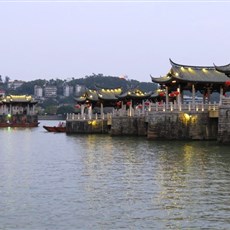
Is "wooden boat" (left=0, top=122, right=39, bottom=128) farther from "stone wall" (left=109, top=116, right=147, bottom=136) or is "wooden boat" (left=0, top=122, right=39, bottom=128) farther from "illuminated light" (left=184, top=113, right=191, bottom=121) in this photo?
"illuminated light" (left=184, top=113, right=191, bottom=121)

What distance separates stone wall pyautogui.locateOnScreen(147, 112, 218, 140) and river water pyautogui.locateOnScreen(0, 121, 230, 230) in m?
15.9

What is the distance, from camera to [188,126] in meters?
56.3

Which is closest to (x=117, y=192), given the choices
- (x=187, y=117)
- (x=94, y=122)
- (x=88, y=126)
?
(x=187, y=117)

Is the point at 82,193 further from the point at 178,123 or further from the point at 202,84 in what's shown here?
the point at 202,84

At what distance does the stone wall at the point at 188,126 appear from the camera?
55938 millimetres

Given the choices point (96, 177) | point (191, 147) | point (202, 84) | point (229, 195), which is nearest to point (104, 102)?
point (202, 84)

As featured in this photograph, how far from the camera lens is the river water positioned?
19.1 meters

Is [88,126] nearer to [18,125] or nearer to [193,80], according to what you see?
[193,80]

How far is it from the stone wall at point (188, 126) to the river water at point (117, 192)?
Result: 15.9 metres

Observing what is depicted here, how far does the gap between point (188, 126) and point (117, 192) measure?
3265 centimetres

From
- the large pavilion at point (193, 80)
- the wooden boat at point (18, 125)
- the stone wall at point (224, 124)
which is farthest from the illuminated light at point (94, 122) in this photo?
the wooden boat at point (18, 125)

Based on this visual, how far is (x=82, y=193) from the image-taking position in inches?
960

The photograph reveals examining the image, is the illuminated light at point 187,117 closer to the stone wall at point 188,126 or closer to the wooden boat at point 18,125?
the stone wall at point 188,126

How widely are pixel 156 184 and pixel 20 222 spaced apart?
9297mm
